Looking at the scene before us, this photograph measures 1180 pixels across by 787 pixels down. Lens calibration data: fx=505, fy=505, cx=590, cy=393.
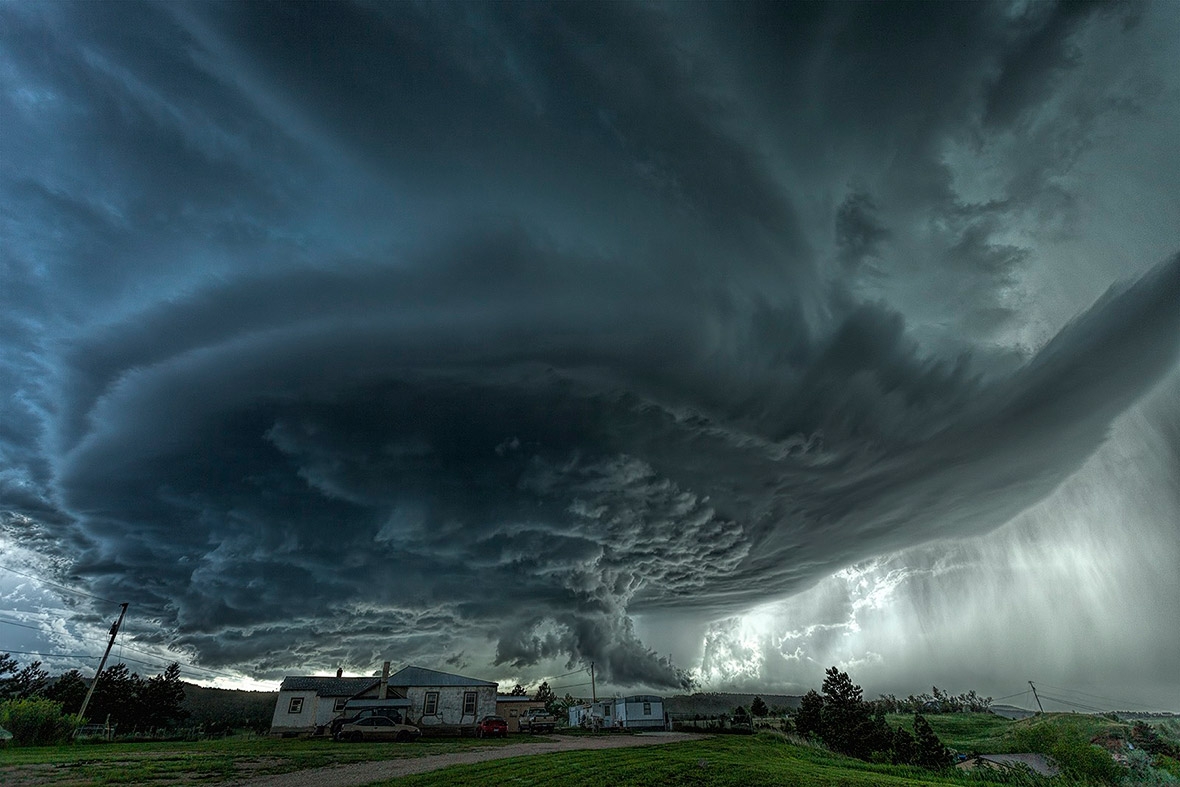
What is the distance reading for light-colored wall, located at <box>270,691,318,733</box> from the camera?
179 ft

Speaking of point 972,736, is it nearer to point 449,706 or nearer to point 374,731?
point 449,706

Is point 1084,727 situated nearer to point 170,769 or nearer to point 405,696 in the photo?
point 170,769

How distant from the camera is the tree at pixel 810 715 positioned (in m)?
51.6

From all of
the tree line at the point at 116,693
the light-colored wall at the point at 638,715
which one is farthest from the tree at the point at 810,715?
the tree line at the point at 116,693

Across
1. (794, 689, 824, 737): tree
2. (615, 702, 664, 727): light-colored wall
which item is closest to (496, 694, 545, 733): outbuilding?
(615, 702, 664, 727): light-colored wall

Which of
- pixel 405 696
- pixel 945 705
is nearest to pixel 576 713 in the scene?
pixel 405 696

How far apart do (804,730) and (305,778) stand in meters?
53.4

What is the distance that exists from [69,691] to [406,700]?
38747 millimetres

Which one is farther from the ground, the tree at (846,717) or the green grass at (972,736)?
the tree at (846,717)

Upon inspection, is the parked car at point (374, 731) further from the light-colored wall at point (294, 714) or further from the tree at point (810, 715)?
the tree at point (810, 715)

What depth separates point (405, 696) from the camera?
52688 mm

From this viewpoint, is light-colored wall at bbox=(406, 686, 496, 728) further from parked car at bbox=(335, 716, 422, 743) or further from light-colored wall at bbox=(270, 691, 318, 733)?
parked car at bbox=(335, 716, 422, 743)

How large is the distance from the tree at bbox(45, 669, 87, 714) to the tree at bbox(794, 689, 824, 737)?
3003 inches

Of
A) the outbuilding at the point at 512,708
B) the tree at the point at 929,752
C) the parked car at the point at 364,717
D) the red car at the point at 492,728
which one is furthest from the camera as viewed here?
the outbuilding at the point at 512,708
